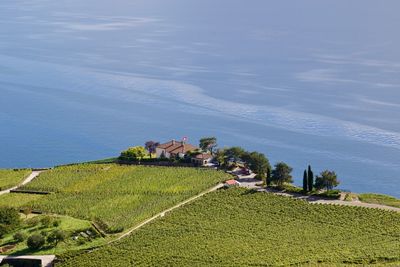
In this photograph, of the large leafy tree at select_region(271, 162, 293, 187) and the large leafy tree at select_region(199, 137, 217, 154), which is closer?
the large leafy tree at select_region(271, 162, 293, 187)

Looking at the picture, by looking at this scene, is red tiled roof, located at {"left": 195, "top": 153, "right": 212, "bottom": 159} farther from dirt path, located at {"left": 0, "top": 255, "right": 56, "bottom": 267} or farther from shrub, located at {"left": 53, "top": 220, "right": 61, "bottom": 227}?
dirt path, located at {"left": 0, "top": 255, "right": 56, "bottom": 267}

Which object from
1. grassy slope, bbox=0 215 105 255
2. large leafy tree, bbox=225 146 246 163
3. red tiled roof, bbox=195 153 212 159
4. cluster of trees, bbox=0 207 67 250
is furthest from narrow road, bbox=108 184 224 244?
red tiled roof, bbox=195 153 212 159

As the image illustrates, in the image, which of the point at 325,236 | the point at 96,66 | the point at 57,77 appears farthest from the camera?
the point at 96,66

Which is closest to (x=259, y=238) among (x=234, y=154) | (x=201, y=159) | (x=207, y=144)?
(x=234, y=154)

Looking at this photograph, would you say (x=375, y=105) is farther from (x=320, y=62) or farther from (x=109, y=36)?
(x=109, y=36)

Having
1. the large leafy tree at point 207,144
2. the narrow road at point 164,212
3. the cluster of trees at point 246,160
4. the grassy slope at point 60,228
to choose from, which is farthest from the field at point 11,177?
the cluster of trees at point 246,160

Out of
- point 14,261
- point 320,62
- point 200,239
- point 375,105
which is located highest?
point 320,62

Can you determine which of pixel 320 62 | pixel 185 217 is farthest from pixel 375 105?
pixel 185 217
